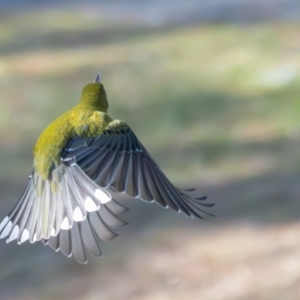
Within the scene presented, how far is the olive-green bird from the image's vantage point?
3.76 feet

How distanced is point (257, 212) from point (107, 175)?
15.4 inches

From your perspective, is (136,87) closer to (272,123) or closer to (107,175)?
(272,123)

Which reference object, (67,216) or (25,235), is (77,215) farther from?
(25,235)

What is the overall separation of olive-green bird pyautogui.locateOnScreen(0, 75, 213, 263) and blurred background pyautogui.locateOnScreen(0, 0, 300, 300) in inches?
2.7

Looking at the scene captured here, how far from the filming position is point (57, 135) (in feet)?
4.13

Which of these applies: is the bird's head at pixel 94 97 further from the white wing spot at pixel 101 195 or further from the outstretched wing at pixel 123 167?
the white wing spot at pixel 101 195

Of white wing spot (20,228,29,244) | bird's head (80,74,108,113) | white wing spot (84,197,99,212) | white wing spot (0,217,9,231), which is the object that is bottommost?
white wing spot (84,197,99,212)

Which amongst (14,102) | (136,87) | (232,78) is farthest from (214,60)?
(14,102)

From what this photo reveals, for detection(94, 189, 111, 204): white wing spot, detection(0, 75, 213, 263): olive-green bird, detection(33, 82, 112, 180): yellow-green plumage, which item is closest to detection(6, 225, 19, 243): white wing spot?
detection(0, 75, 213, 263): olive-green bird

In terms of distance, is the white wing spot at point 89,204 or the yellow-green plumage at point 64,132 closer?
the white wing spot at point 89,204

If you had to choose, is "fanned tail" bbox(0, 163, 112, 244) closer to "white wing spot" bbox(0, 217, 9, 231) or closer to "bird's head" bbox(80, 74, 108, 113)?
"white wing spot" bbox(0, 217, 9, 231)

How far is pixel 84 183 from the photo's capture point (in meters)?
1.16

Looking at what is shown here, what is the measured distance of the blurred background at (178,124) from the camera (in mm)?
1312

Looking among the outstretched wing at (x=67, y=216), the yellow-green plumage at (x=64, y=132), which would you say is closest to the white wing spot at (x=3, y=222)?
the outstretched wing at (x=67, y=216)
